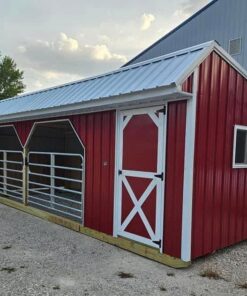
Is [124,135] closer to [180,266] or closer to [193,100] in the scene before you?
[193,100]

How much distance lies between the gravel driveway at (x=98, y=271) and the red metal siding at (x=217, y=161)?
0.34 meters

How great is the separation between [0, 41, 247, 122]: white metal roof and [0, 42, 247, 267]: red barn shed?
0.02 m

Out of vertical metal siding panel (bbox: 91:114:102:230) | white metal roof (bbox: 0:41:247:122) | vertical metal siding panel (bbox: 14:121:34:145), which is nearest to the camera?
white metal roof (bbox: 0:41:247:122)

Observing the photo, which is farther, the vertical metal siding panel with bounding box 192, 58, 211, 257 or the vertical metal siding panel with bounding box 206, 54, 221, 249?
the vertical metal siding panel with bounding box 206, 54, 221, 249

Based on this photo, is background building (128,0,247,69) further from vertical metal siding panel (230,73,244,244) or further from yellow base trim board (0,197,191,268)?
yellow base trim board (0,197,191,268)

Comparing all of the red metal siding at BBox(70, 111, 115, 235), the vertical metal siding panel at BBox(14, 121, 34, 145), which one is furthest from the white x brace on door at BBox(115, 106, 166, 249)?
the vertical metal siding panel at BBox(14, 121, 34, 145)

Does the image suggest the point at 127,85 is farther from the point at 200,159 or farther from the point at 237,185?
the point at 237,185

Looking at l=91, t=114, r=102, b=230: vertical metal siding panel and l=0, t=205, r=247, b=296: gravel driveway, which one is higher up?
l=91, t=114, r=102, b=230: vertical metal siding panel

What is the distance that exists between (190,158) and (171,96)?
775mm

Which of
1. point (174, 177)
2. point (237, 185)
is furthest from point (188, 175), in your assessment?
point (237, 185)

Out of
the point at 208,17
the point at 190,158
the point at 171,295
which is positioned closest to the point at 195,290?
the point at 171,295

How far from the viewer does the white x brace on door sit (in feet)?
13.4

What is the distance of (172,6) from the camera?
23.2ft

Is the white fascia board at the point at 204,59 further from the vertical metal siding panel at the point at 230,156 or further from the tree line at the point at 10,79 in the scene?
the tree line at the point at 10,79
